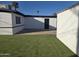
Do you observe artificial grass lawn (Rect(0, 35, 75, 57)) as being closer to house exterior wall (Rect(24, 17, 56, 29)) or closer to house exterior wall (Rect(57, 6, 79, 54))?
house exterior wall (Rect(57, 6, 79, 54))

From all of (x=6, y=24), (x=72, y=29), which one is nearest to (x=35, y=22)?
(x=6, y=24)

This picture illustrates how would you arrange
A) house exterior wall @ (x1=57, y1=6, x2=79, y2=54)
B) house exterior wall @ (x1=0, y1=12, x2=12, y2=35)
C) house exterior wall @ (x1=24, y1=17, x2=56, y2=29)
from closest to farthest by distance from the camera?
house exterior wall @ (x1=57, y1=6, x2=79, y2=54) < house exterior wall @ (x1=0, y1=12, x2=12, y2=35) < house exterior wall @ (x1=24, y1=17, x2=56, y2=29)

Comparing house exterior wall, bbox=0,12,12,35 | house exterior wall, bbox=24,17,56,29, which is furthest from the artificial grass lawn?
house exterior wall, bbox=24,17,56,29

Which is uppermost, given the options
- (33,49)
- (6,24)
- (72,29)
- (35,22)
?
(35,22)

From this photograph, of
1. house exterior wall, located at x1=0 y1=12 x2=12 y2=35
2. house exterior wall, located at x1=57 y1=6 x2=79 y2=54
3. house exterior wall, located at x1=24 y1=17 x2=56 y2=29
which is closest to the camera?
house exterior wall, located at x1=57 y1=6 x2=79 y2=54

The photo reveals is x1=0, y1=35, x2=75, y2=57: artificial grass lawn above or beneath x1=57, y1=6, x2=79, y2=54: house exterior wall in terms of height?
beneath

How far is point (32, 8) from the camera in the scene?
28.1m

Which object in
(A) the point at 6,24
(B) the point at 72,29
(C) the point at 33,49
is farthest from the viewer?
(A) the point at 6,24

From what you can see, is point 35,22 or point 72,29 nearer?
point 72,29

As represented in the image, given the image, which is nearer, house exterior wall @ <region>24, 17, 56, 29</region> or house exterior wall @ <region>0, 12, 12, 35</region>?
house exterior wall @ <region>0, 12, 12, 35</region>

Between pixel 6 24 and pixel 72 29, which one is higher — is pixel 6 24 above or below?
above

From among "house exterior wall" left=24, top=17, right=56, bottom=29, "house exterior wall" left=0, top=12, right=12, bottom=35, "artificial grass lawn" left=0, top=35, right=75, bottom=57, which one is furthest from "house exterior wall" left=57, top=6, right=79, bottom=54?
"house exterior wall" left=24, top=17, right=56, bottom=29

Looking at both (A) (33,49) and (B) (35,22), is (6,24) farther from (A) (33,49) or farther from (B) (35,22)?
(B) (35,22)

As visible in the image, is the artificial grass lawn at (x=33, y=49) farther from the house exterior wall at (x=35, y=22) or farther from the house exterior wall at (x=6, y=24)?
the house exterior wall at (x=35, y=22)
